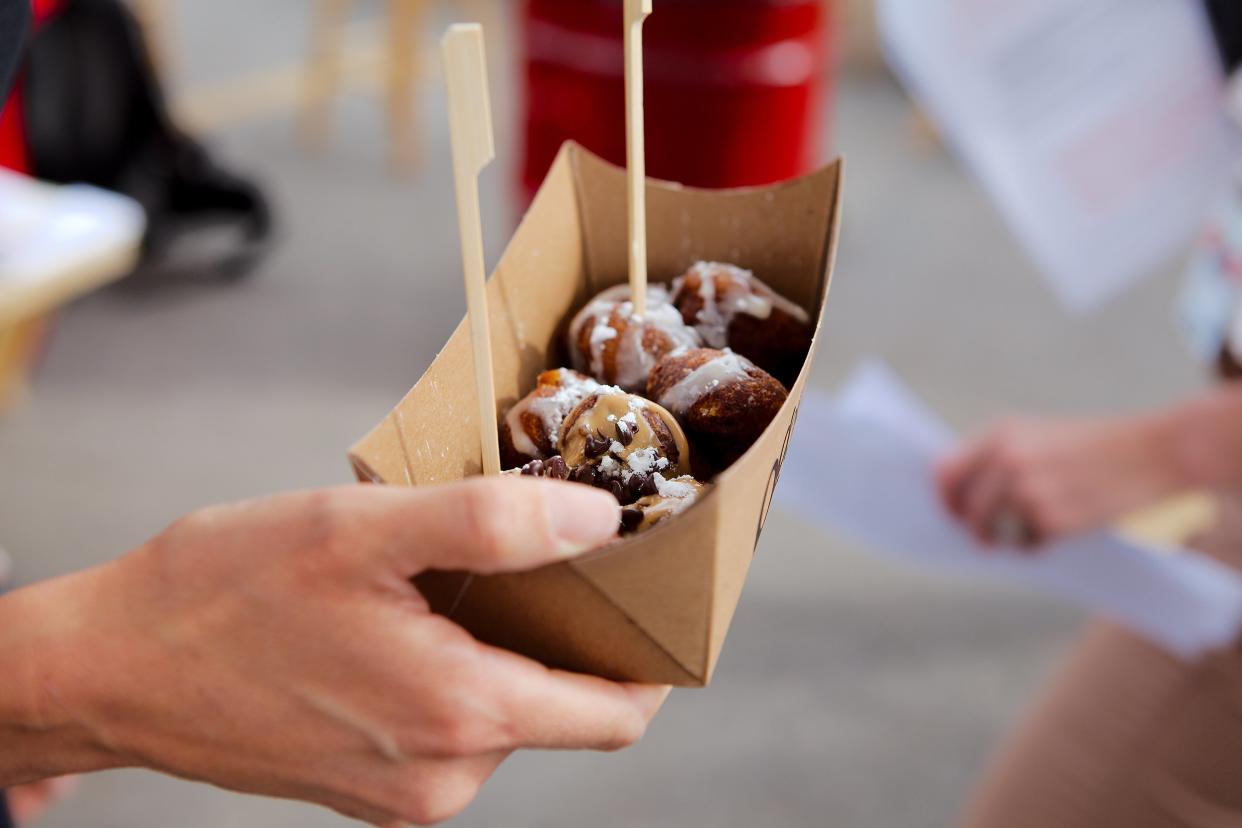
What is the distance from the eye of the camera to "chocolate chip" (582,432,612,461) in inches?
23.0

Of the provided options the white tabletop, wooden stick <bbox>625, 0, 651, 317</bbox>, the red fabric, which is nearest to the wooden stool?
the red fabric

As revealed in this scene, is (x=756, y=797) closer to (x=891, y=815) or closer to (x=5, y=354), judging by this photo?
(x=891, y=815)

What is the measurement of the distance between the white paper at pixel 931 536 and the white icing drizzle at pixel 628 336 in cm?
48

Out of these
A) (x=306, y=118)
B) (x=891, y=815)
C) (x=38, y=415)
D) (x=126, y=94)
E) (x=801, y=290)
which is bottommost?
(x=891, y=815)

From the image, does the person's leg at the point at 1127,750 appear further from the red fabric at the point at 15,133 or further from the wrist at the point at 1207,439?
the red fabric at the point at 15,133

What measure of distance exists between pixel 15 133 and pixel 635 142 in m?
2.22

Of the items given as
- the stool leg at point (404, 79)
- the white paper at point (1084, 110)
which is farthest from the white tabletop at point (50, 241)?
the white paper at point (1084, 110)

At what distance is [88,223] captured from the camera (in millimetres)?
1964

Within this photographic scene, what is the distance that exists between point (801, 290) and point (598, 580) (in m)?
0.30

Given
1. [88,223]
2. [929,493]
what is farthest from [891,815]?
[88,223]

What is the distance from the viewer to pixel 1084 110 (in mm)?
1153

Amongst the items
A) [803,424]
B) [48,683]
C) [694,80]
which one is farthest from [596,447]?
[694,80]

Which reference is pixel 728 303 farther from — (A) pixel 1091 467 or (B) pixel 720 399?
(A) pixel 1091 467

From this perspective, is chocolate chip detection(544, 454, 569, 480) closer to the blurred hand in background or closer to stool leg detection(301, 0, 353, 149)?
the blurred hand in background
